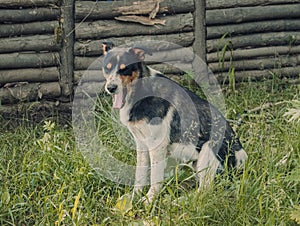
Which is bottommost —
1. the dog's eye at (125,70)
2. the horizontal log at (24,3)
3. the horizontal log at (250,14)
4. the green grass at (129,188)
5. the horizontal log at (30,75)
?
the green grass at (129,188)

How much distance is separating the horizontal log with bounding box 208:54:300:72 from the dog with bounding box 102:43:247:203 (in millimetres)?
2449

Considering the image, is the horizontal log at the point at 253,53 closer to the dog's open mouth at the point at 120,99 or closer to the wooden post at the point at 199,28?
the wooden post at the point at 199,28

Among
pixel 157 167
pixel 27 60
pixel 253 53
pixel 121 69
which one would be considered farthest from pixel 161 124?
pixel 253 53

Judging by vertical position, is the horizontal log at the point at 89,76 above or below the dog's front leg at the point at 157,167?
above

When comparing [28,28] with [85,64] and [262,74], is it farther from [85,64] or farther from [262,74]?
[262,74]

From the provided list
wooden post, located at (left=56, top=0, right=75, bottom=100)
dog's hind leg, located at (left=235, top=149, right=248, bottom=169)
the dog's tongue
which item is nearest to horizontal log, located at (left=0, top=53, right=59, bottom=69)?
wooden post, located at (left=56, top=0, right=75, bottom=100)

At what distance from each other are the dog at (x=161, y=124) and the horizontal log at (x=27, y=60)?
233 centimetres

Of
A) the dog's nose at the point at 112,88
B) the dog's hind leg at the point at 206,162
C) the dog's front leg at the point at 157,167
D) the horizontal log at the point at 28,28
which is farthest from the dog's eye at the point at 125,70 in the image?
the horizontal log at the point at 28,28

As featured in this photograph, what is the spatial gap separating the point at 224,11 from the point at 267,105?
1461mm

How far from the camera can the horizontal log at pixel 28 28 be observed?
22.7 ft

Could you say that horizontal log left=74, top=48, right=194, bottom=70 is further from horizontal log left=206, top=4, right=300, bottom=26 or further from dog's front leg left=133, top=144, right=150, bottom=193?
dog's front leg left=133, top=144, right=150, bottom=193

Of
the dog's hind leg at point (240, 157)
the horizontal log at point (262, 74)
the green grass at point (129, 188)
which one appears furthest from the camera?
the horizontal log at point (262, 74)

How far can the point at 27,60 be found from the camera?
276 inches

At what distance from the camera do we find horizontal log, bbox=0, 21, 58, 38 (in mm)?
6926
